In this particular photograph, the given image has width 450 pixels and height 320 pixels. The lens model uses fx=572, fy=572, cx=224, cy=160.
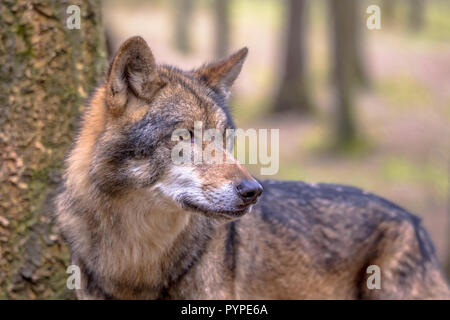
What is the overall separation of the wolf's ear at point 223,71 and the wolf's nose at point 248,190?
1372 mm

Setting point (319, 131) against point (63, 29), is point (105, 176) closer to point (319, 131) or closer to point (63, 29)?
point (63, 29)

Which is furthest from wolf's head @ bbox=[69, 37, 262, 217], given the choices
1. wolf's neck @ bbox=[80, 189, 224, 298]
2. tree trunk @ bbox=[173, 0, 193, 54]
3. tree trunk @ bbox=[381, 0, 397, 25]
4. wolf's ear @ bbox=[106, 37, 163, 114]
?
tree trunk @ bbox=[381, 0, 397, 25]

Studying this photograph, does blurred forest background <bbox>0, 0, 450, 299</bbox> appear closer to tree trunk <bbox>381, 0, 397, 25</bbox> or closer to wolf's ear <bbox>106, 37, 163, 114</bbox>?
tree trunk <bbox>381, 0, 397, 25</bbox>

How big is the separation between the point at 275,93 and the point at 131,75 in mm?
18919

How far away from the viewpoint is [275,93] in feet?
76.5

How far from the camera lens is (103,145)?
4.84 meters

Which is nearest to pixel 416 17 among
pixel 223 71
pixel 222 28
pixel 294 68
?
pixel 222 28

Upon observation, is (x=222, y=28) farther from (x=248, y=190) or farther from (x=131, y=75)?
(x=248, y=190)

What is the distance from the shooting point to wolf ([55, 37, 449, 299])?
4684 mm

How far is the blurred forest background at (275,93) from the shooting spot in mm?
5719

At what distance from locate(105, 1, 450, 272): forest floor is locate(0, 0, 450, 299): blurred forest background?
73mm

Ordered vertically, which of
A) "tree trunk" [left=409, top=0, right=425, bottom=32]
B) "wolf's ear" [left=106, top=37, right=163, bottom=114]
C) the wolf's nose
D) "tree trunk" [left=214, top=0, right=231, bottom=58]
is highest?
"tree trunk" [left=409, top=0, right=425, bottom=32]

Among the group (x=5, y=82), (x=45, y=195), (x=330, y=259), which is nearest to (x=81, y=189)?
(x=45, y=195)

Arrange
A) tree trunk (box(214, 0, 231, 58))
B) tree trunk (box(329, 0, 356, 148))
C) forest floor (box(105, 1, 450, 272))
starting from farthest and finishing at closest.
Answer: tree trunk (box(214, 0, 231, 58)) → tree trunk (box(329, 0, 356, 148)) → forest floor (box(105, 1, 450, 272))
